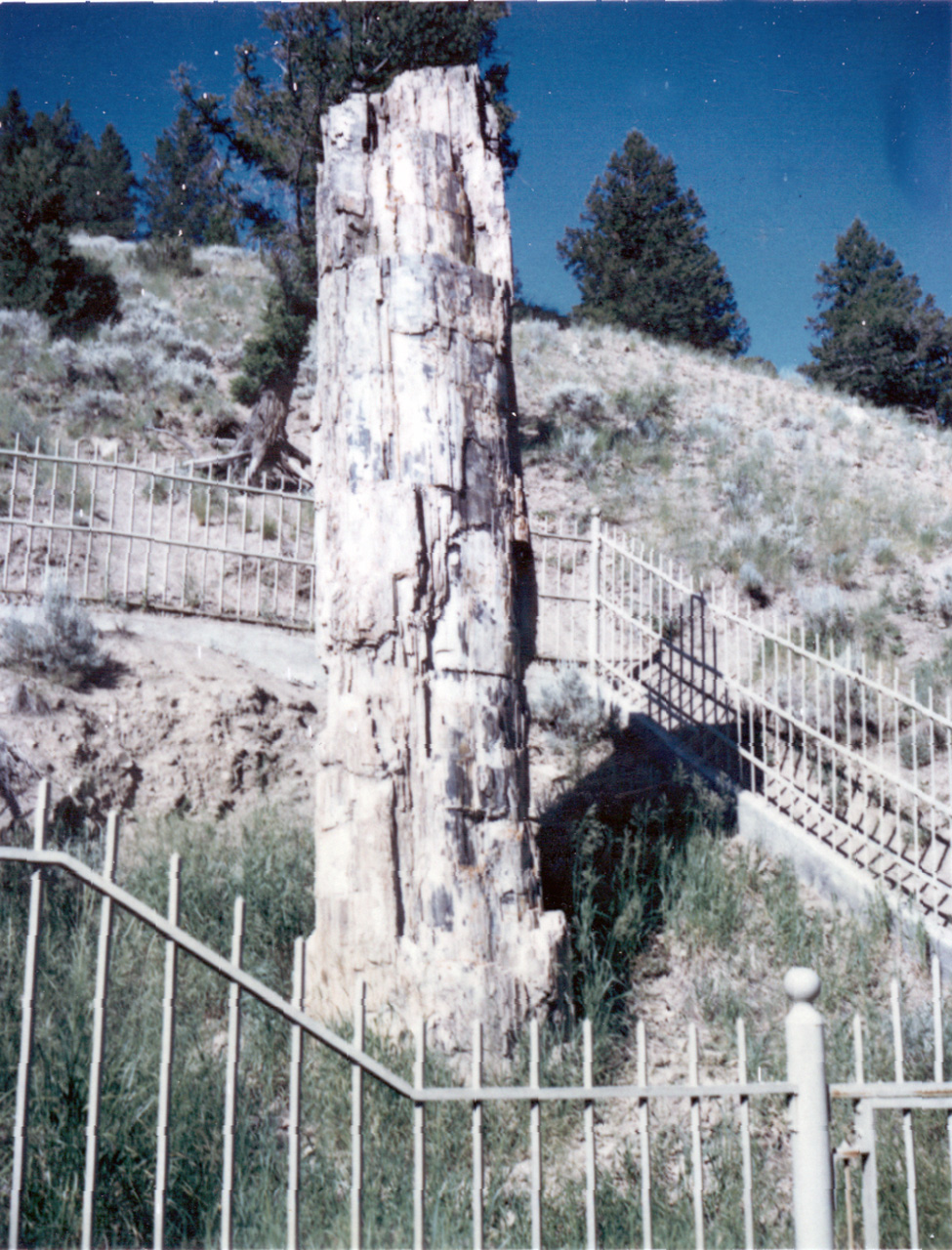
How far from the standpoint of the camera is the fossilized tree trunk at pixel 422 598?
3.78 m

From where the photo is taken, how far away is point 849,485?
16.1 meters

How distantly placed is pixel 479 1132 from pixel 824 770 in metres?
6.01

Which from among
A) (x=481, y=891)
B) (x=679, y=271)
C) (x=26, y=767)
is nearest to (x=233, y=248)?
(x=679, y=271)

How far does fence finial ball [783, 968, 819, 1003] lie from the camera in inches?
87.3

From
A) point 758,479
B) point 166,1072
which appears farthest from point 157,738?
point 758,479

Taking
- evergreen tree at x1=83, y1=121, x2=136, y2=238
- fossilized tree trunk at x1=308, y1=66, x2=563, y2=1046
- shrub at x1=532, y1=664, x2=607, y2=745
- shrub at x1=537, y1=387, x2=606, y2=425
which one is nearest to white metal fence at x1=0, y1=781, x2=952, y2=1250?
fossilized tree trunk at x1=308, y1=66, x2=563, y2=1046

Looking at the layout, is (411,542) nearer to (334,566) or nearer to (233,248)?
(334,566)

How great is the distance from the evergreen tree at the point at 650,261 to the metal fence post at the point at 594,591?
903 inches

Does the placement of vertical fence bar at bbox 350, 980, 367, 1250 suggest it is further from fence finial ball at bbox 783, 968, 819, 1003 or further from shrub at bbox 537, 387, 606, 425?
shrub at bbox 537, 387, 606, 425

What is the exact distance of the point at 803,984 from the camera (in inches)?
87.4

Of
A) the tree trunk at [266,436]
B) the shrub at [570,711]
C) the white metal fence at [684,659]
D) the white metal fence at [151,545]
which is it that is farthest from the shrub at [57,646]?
the tree trunk at [266,436]

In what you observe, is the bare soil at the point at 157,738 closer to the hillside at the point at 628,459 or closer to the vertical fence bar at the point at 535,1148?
the hillside at the point at 628,459

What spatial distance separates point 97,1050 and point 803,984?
165cm

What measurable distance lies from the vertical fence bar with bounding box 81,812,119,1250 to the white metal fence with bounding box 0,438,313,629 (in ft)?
19.8
